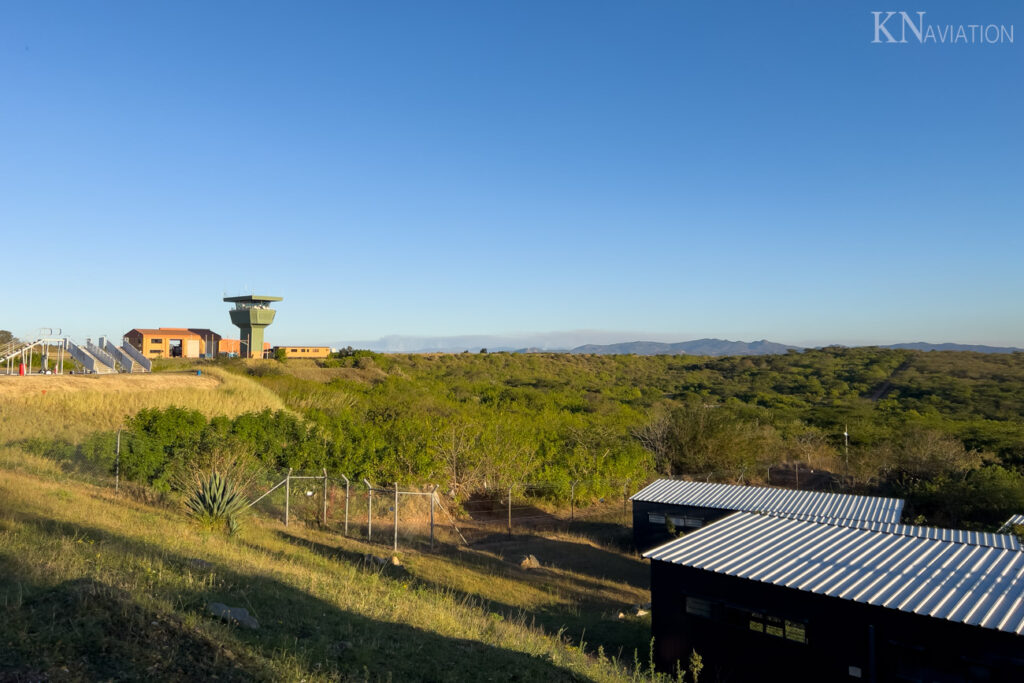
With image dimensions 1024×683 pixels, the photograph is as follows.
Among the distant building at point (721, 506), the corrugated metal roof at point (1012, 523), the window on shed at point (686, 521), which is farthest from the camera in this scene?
the window on shed at point (686, 521)

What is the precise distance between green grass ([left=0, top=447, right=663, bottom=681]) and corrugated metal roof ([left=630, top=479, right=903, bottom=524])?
3.91 metres

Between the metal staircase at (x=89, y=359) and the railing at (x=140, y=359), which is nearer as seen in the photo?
the metal staircase at (x=89, y=359)

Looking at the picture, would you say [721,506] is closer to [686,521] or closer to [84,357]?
[686,521]

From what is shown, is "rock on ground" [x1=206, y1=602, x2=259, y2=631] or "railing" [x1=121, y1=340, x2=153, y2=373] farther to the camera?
"railing" [x1=121, y1=340, x2=153, y2=373]

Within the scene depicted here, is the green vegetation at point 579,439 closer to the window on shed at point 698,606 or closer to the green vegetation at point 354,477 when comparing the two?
the green vegetation at point 354,477

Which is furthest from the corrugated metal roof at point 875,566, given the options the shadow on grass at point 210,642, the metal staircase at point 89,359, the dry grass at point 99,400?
the metal staircase at point 89,359

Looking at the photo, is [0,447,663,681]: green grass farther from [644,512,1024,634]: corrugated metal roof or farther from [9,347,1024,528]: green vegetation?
[9,347,1024,528]: green vegetation

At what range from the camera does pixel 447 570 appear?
1457 cm

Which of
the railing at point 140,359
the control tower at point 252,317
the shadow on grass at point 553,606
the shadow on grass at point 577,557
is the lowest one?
the shadow on grass at point 577,557

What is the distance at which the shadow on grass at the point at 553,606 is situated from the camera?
36.0 feet

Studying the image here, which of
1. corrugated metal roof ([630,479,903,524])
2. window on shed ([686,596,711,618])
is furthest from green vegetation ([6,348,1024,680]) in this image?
corrugated metal roof ([630,479,903,524])

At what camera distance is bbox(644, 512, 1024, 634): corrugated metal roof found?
8.22m

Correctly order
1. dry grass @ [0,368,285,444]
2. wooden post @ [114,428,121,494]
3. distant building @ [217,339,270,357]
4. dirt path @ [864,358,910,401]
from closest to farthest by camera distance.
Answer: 1. wooden post @ [114,428,121,494]
2. dry grass @ [0,368,285,444]
3. dirt path @ [864,358,910,401]
4. distant building @ [217,339,270,357]

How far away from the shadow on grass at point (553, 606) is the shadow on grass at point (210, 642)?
375 centimetres
